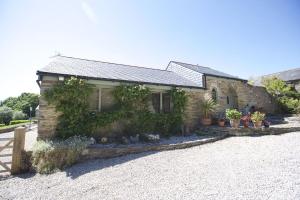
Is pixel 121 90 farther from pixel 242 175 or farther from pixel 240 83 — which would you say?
pixel 240 83

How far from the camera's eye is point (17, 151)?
22.6ft

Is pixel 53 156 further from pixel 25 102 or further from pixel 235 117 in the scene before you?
pixel 25 102

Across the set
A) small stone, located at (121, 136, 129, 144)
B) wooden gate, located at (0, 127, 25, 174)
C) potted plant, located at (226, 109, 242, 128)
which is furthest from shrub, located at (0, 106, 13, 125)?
potted plant, located at (226, 109, 242, 128)

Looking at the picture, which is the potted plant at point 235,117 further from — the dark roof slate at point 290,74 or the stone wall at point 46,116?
the dark roof slate at point 290,74

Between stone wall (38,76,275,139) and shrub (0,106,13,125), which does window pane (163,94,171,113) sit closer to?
stone wall (38,76,275,139)

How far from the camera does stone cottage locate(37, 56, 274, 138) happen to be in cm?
866

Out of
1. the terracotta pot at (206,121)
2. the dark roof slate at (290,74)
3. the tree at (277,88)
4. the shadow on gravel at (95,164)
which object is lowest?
the shadow on gravel at (95,164)

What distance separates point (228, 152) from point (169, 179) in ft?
11.4

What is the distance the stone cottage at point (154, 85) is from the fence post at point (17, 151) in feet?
4.41

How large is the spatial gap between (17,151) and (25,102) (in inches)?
1886

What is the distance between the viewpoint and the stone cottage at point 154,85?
28.4 ft

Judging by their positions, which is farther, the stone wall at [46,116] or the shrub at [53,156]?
the stone wall at [46,116]

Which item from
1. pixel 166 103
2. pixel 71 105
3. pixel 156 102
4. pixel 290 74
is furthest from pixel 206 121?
pixel 290 74

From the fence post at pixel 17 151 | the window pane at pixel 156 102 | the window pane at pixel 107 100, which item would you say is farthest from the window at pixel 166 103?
the fence post at pixel 17 151
